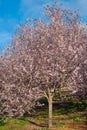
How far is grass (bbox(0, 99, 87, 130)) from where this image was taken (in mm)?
19516

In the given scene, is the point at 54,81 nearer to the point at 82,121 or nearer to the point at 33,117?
the point at 82,121

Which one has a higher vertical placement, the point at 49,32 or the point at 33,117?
the point at 49,32

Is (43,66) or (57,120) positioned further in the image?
(57,120)

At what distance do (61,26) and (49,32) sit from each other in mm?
953

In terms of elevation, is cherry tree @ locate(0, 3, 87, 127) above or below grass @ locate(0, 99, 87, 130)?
above

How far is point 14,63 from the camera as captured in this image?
20.6 m

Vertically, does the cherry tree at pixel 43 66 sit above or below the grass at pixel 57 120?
above

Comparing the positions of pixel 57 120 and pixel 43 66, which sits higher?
pixel 43 66

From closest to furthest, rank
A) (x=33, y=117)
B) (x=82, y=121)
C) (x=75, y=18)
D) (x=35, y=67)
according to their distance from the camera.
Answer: (x=35, y=67) → (x=82, y=121) → (x=75, y=18) → (x=33, y=117)

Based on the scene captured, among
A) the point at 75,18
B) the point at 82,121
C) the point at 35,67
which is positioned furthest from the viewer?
the point at 75,18

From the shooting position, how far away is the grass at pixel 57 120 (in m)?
19.5

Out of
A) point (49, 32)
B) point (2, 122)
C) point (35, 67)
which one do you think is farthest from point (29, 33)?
point (2, 122)

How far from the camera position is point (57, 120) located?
72.1 ft

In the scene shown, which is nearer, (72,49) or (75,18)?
(72,49)
